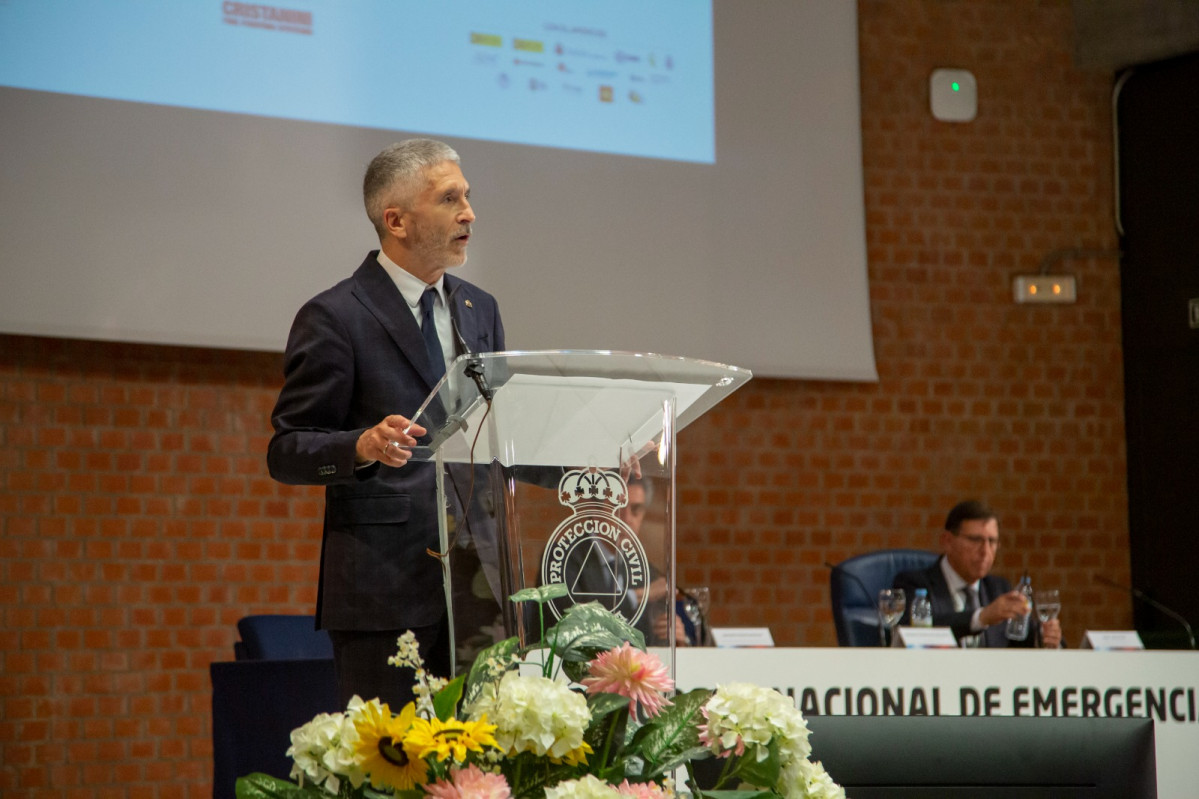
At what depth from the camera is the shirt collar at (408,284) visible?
2.22m

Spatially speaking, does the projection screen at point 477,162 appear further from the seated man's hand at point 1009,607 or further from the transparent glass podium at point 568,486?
the transparent glass podium at point 568,486

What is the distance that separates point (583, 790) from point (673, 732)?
14cm

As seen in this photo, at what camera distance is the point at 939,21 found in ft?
19.9

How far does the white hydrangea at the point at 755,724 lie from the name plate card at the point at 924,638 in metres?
2.43

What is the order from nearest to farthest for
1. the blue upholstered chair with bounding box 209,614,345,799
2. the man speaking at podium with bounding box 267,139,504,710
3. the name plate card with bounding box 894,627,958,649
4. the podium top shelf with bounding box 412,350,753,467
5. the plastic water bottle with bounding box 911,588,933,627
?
the podium top shelf with bounding box 412,350,753,467 → the man speaking at podium with bounding box 267,139,504,710 → the blue upholstered chair with bounding box 209,614,345,799 → the name plate card with bounding box 894,627,958,649 → the plastic water bottle with bounding box 911,588,933,627

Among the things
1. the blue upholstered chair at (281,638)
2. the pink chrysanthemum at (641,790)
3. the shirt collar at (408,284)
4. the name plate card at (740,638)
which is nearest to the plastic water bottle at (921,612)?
the name plate card at (740,638)

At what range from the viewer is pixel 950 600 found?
423 cm

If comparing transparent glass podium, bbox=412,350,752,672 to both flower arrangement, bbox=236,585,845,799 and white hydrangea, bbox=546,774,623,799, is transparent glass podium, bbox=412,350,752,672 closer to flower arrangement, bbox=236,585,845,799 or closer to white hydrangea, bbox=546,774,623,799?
flower arrangement, bbox=236,585,845,799

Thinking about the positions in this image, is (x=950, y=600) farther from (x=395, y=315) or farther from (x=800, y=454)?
(x=395, y=315)

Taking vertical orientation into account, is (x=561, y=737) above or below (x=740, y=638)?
above

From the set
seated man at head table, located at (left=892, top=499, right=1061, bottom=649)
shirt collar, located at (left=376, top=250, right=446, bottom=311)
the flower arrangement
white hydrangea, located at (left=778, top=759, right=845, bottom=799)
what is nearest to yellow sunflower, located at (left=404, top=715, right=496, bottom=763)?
the flower arrangement

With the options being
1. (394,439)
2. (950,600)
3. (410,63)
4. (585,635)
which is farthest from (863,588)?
(585,635)

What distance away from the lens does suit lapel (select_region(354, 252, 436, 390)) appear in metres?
2.16

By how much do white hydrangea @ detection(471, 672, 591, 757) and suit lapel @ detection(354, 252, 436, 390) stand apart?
1185mm
